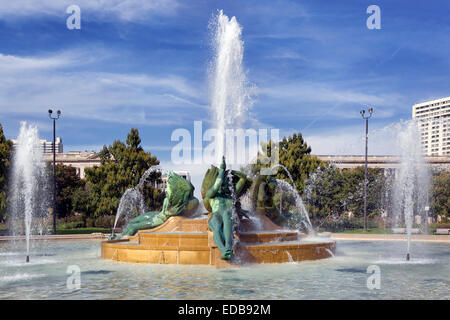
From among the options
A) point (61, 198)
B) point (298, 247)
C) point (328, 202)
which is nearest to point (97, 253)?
point (298, 247)

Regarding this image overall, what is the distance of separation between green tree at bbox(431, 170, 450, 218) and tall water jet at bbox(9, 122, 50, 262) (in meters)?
41.4

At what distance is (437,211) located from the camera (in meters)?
55.3

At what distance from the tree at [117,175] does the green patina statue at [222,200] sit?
22011mm

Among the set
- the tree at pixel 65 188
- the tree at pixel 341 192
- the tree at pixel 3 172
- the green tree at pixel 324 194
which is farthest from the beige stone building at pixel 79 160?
the tree at pixel 3 172

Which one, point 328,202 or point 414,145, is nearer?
point 414,145

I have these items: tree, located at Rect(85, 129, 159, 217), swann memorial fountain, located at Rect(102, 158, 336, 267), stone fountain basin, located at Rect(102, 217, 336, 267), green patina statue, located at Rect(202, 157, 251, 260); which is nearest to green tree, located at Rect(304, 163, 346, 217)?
tree, located at Rect(85, 129, 159, 217)

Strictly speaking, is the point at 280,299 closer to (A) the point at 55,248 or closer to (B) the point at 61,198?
(A) the point at 55,248

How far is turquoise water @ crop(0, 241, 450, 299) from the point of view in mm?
12047

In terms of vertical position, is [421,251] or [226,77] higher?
[226,77]

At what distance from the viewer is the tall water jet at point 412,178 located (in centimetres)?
3058

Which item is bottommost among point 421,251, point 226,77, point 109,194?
point 421,251
